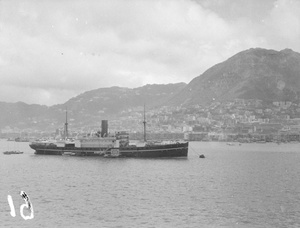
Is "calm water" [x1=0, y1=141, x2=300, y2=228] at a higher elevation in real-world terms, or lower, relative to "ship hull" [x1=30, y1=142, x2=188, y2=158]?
lower

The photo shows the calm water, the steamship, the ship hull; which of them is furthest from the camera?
the steamship

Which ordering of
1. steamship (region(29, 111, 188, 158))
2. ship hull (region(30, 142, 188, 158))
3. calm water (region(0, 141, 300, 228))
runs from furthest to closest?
1. steamship (region(29, 111, 188, 158))
2. ship hull (region(30, 142, 188, 158))
3. calm water (region(0, 141, 300, 228))

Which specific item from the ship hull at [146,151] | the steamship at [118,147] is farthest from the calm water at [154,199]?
the steamship at [118,147]

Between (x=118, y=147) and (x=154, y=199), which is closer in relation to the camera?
(x=154, y=199)

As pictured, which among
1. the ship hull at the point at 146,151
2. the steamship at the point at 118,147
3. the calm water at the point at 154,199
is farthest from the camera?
the steamship at the point at 118,147

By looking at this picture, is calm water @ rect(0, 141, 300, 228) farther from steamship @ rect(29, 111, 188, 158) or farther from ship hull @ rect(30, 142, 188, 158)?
steamship @ rect(29, 111, 188, 158)

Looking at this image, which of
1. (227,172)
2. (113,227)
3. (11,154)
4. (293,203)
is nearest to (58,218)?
(113,227)

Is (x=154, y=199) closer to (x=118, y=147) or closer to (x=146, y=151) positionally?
(x=146, y=151)

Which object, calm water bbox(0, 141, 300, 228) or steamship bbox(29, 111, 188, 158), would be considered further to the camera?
steamship bbox(29, 111, 188, 158)

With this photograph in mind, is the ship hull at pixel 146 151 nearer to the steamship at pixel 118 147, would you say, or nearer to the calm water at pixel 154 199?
the steamship at pixel 118 147

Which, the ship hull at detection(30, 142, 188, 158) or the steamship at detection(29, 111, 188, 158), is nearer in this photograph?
the ship hull at detection(30, 142, 188, 158)

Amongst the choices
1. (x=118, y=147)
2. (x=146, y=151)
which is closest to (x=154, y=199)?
(x=146, y=151)

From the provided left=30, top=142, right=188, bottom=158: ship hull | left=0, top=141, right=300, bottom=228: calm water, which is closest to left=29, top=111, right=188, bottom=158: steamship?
left=30, top=142, right=188, bottom=158: ship hull
